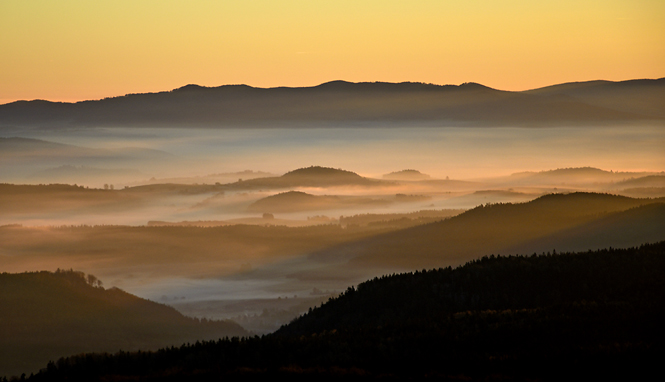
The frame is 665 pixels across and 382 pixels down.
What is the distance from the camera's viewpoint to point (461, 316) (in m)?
38.9

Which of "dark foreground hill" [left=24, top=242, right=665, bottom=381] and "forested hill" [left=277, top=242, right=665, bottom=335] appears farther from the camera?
"forested hill" [left=277, top=242, right=665, bottom=335]

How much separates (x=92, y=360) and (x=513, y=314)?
19892mm

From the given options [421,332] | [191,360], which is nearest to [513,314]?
[421,332]

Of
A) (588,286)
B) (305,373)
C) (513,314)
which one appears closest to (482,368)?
(305,373)

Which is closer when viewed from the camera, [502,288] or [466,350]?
[466,350]

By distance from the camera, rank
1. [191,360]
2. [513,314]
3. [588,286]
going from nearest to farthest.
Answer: [191,360], [513,314], [588,286]

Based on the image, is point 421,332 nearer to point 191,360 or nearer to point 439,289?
point 191,360

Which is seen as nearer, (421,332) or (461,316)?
(421,332)

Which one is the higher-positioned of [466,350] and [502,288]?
[466,350]

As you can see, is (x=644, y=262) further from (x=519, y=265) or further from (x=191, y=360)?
(x=191, y=360)

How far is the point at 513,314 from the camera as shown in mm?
37625

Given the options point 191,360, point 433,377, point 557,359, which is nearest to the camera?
point 433,377

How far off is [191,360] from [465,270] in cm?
3188

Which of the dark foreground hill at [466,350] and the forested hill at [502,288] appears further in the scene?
the forested hill at [502,288]
